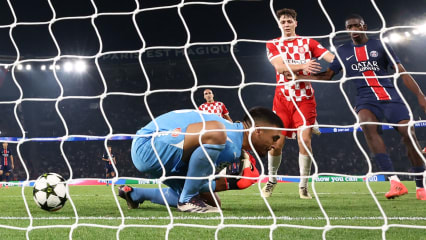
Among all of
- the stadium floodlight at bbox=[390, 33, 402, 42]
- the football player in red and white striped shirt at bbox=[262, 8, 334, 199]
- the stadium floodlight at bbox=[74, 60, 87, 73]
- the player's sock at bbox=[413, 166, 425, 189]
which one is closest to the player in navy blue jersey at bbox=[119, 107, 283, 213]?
the football player in red and white striped shirt at bbox=[262, 8, 334, 199]

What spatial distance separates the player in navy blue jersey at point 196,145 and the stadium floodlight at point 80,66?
642 inches

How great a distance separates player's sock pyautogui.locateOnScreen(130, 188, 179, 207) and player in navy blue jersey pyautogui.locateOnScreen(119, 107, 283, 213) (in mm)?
121

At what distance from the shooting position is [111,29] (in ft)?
57.5

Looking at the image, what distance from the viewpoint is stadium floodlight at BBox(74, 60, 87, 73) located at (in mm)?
18852

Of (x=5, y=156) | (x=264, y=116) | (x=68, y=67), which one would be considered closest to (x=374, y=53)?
(x=264, y=116)

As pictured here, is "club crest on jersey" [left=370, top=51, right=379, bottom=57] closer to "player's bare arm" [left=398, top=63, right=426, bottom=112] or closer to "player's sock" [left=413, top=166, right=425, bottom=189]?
"player's bare arm" [left=398, top=63, right=426, bottom=112]

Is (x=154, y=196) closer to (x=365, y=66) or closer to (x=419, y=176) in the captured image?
(x=365, y=66)

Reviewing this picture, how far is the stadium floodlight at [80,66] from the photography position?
18.9 m

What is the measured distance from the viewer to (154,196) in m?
3.55

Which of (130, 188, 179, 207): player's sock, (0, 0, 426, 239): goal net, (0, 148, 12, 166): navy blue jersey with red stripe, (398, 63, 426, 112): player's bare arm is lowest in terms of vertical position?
(130, 188, 179, 207): player's sock

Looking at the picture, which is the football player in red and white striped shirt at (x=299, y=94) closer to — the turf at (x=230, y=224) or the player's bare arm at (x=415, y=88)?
the player's bare arm at (x=415, y=88)

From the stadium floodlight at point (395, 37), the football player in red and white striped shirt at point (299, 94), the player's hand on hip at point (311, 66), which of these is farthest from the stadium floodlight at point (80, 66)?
the player's hand on hip at point (311, 66)

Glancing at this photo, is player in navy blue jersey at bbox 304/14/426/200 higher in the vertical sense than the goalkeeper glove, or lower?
higher

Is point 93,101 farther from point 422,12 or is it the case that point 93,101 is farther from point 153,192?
point 153,192
